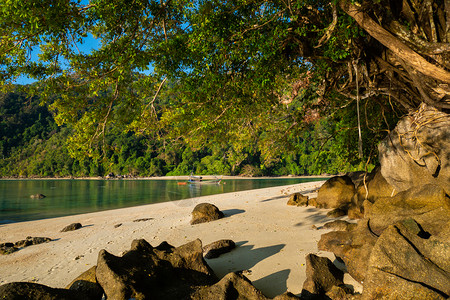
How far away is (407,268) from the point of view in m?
3.22

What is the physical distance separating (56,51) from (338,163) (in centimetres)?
1044

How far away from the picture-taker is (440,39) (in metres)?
5.14

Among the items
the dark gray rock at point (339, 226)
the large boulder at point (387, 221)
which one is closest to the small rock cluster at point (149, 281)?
the large boulder at point (387, 221)

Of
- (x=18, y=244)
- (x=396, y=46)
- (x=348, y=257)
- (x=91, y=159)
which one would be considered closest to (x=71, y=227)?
(x=18, y=244)

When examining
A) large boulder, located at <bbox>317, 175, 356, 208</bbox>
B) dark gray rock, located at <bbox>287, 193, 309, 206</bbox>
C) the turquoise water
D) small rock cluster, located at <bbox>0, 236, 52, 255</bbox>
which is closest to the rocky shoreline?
large boulder, located at <bbox>317, 175, 356, 208</bbox>

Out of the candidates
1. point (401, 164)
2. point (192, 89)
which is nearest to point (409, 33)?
point (401, 164)

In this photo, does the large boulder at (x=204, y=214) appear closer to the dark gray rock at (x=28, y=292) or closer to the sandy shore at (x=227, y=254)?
the sandy shore at (x=227, y=254)

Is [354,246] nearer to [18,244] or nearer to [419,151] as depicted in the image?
[419,151]

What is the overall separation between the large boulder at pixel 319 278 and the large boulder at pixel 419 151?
9.16 ft

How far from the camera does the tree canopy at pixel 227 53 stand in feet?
16.0

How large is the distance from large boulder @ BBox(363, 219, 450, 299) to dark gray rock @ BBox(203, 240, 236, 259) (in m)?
3.45

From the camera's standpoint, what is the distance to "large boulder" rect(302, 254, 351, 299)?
142 inches

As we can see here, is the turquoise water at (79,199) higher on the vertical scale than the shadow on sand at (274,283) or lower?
lower

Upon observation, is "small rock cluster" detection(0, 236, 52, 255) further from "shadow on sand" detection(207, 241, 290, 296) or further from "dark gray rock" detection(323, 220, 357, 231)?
"dark gray rock" detection(323, 220, 357, 231)
